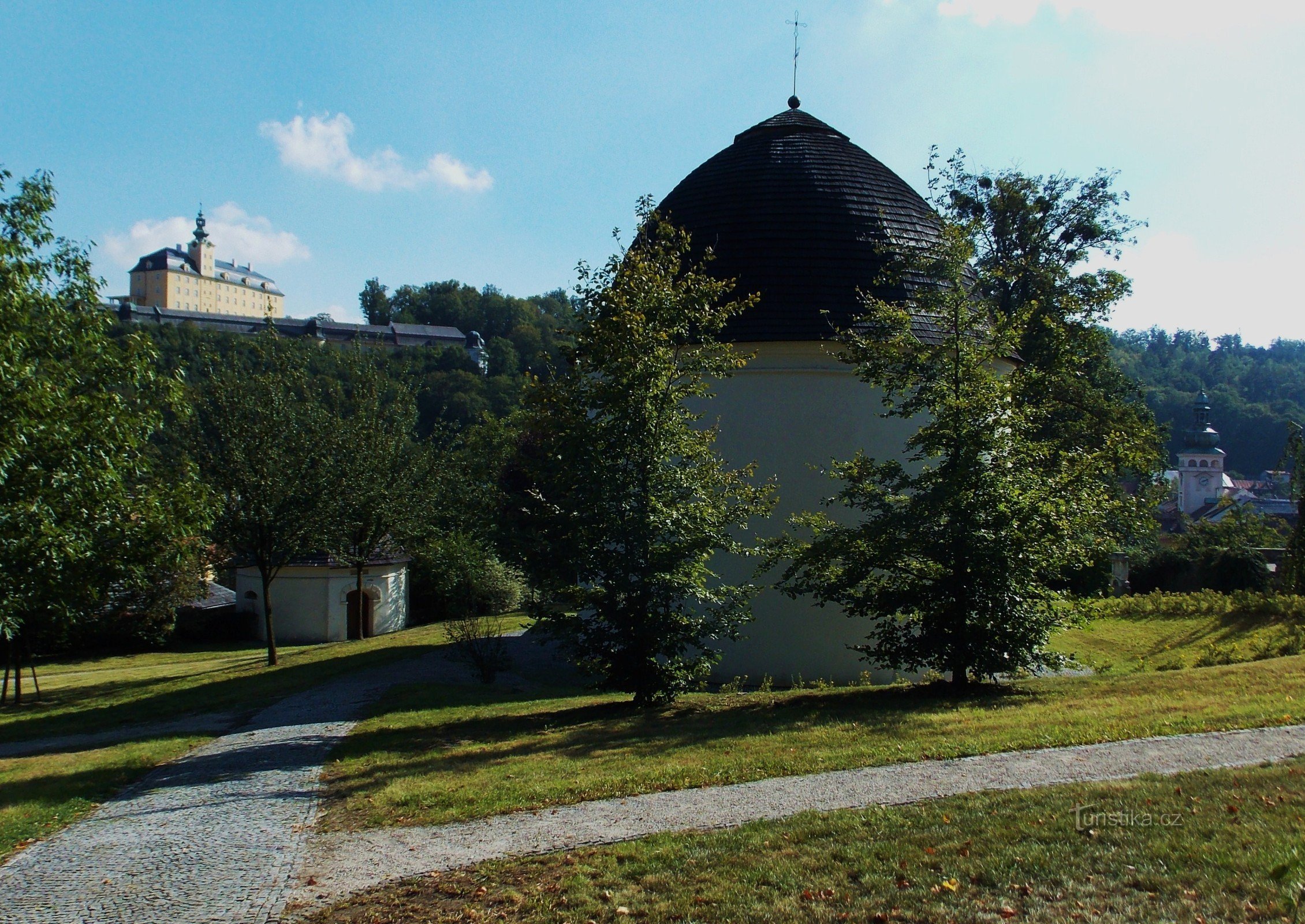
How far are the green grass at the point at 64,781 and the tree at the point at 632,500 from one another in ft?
15.9

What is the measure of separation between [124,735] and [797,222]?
45.8 ft

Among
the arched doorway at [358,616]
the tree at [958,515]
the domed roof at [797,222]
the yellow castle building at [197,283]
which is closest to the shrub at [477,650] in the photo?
the tree at [958,515]

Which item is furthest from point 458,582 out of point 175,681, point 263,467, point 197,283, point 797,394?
point 197,283

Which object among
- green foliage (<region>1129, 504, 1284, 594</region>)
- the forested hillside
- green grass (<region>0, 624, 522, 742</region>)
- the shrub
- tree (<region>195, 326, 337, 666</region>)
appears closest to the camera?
green grass (<region>0, 624, 522, 742</region>)

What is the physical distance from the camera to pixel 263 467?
21500mm

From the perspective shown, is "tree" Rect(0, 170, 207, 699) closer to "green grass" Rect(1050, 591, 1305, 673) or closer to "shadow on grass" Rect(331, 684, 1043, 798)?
"shadow on grass" Rect(331, 684, 1043, 798)

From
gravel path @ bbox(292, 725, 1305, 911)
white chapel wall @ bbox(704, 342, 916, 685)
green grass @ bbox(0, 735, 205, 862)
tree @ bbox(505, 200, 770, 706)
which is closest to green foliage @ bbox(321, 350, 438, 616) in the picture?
green grass @ bbox(0, 735, 205, 862)

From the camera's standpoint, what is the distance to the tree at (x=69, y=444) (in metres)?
9.90

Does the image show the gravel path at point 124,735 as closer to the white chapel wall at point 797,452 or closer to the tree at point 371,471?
the white chapel wall at point 797,452

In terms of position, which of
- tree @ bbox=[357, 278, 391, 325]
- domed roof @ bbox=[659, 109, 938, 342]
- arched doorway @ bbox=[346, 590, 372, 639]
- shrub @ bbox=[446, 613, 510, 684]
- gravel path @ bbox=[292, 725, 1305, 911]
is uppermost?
tree @ bbox=[357, 278, 391, 325]

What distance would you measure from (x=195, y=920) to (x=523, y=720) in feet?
22.8

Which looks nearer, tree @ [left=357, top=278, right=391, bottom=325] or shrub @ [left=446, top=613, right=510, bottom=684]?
shrub @ [left=446, top=613, right=510, bottom=684]

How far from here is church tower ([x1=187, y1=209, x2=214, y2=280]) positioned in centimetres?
14275

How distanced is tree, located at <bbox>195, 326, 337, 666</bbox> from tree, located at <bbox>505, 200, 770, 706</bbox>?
37.7ft
